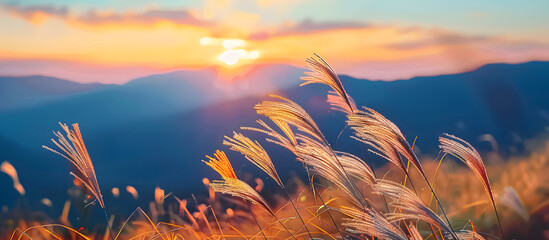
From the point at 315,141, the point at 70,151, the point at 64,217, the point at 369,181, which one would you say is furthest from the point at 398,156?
the point at 64,217

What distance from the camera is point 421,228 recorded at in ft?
11.0

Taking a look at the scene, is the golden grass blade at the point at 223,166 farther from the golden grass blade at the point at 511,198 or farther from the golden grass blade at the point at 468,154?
A: the golden grass blade at the point at 511,198

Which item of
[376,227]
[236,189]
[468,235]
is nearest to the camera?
[376,227]

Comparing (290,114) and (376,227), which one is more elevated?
(290,114)

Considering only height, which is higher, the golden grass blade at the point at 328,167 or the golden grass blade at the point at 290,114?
the golden grass blade at the point at 290,114

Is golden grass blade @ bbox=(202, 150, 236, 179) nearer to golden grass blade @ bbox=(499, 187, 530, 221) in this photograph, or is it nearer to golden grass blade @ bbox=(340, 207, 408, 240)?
golden grass blade @ bbox=(340, 207, 408, 240)

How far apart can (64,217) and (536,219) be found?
2.99 metres

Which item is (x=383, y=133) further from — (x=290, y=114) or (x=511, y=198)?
(x=511, y=198)

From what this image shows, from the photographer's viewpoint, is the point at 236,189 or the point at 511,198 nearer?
the point at 236,189

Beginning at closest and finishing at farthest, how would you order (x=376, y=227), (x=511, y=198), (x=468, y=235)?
1. (x=376, y=227)
2. (x=468, y=235)
3. (x=511, y=198)

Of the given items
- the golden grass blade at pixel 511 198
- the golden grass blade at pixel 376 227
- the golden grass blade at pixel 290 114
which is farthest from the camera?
the golden grass blade at pixel 511 198

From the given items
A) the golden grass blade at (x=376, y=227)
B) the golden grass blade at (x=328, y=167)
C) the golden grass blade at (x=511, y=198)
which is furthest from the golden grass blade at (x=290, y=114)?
the golden grass blade at (x=511, y=198)

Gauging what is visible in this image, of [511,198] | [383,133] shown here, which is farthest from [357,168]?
[511,198]

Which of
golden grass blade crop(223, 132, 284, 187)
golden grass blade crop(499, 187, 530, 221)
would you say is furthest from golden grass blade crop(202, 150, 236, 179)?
golden grass blade crop(499, 187, 530, 221)
